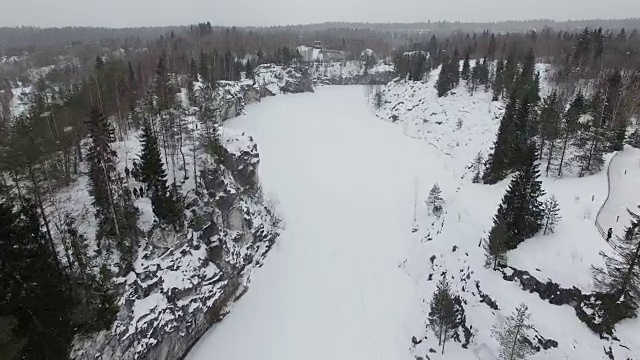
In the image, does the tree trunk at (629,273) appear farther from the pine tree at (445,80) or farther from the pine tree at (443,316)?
the pine tree at (445,80)

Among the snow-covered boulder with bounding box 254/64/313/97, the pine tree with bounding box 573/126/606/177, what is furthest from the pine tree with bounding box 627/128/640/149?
the snow-covered boulder with bounding box 254/64/313/97

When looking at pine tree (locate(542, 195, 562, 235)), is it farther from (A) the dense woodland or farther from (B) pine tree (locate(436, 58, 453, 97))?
(B) pine tree (locate(436, 58, 453, 97))

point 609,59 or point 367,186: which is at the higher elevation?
point 609,59

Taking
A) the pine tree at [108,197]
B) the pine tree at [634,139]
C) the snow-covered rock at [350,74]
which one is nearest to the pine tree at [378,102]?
the snow-covered rock at [350,74]

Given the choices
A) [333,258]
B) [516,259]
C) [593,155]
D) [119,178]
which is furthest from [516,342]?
[119,178]

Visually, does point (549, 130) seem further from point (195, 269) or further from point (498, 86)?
point (195, 269)

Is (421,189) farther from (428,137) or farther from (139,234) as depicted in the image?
(139,234)

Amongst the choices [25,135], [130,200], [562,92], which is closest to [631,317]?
[130,200]
